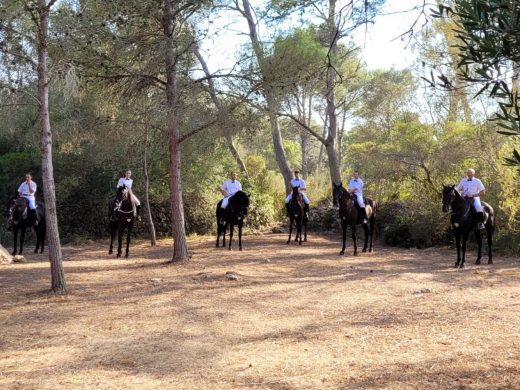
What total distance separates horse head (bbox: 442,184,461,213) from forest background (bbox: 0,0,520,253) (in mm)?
2286

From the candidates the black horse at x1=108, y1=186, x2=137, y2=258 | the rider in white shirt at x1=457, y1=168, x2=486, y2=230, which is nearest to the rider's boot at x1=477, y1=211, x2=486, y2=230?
the rider in white shirt at x1=457, y1=168, x2=486, y2=230

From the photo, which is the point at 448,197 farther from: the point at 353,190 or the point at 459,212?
the point at 353,190

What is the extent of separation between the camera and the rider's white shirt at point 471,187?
42.2 ft

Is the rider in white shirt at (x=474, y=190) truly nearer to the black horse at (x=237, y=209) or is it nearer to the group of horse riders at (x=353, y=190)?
the group of horse riders at (x=353, y=190)

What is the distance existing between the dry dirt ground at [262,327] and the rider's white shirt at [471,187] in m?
1.70

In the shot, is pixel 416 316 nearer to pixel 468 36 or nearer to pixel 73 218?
pixel 468 36

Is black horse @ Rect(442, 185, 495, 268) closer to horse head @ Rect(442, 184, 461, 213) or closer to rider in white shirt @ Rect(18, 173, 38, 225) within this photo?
horse head @ Rect(442, 184, 461, 213)

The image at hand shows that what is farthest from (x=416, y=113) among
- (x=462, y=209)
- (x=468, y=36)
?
(x=468, y=36)

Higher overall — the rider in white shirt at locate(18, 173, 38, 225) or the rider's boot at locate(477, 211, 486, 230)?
the rider in white shirt at locate(18, 173, 38, 225)

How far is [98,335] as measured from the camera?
6957 millimetres

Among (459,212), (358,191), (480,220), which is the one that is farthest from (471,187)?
(358,191)

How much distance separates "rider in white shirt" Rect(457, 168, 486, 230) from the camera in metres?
12.9

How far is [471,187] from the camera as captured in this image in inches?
508

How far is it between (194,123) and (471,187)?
20.8 ft
